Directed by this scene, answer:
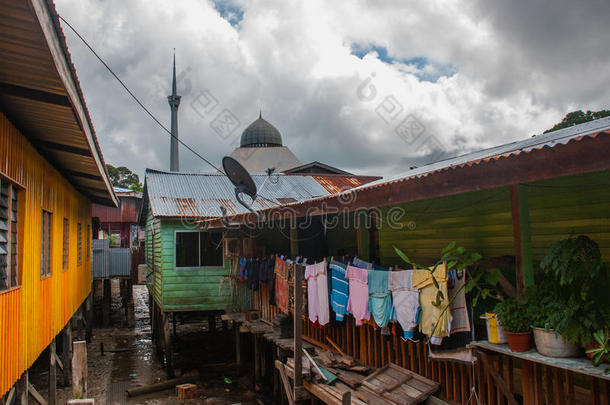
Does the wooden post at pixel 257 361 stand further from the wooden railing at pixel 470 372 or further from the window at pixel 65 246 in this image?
the window at pixel 65 246

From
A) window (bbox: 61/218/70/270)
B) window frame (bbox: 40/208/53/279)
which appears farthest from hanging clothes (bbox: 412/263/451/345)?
window (bbox: 61/218/70/270)

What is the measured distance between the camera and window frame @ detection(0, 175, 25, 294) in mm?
5247

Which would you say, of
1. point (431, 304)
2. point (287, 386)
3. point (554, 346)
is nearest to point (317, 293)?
point (287, 386)

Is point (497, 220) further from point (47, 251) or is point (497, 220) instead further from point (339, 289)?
point (47, 251)

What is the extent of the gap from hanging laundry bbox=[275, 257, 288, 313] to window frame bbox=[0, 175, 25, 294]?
424 cm

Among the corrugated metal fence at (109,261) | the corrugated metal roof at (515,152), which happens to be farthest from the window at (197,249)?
the corrugated metal fence at (109,261)

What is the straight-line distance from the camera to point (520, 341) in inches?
153

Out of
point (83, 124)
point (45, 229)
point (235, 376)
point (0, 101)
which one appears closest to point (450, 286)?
point (83, 124)

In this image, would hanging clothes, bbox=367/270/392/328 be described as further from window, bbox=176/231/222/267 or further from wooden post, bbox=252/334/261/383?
window, bbox=176/231/222/267

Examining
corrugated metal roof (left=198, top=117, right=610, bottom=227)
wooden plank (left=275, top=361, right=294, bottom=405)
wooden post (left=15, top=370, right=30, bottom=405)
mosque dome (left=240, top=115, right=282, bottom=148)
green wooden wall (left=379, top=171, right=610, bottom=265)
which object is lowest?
wooden plank (left=275, top=361, right=294, bottom=405)

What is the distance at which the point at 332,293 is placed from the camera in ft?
22.3

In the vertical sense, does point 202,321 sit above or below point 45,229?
below

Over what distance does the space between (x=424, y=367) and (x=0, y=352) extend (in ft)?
15.2

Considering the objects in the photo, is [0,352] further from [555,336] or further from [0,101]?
[555,336]
